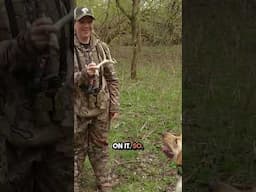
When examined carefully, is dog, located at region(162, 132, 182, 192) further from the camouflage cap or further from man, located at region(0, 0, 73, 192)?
the camouflage cap

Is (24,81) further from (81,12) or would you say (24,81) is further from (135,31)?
(135,31)

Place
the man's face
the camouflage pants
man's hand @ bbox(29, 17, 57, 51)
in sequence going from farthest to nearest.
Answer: the camouflage pants, the man's face, man's hand @ bbox(29, 17, 57, 51)

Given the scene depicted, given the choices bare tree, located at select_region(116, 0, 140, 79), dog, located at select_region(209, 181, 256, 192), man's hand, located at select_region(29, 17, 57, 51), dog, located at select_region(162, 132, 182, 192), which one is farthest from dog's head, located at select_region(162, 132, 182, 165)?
man's hand, located at select_region(29, 17, 57, 51)

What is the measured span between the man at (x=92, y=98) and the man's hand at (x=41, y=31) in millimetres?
136

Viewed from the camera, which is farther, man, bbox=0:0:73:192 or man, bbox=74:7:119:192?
man, bbox=74:7:119:192

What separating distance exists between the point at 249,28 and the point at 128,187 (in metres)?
0.83

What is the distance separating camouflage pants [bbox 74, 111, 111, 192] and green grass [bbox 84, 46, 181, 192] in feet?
0.11

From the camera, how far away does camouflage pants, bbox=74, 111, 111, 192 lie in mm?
3244

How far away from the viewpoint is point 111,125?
10.7 feet

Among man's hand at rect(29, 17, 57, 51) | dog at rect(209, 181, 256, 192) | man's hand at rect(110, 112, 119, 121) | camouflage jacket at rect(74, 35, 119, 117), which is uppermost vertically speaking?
man's hand at rect(29, 17, 57, 51)

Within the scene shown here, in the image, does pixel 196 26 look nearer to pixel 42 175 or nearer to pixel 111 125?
pixel 111 125

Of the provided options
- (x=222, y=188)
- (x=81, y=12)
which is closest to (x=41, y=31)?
(x=81, y=12)

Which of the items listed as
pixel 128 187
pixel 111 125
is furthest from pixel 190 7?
pixel 128 187

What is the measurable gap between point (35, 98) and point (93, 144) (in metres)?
0.35
